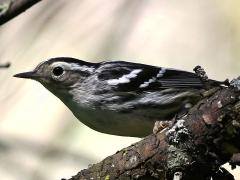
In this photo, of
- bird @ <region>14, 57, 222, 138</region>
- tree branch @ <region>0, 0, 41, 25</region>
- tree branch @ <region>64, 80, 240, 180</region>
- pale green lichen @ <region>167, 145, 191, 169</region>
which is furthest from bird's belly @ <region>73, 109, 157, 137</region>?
pale green lichen @ <region>167, 145, 191, 169</region>

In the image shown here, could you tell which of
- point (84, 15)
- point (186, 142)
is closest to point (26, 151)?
point (84, 15)

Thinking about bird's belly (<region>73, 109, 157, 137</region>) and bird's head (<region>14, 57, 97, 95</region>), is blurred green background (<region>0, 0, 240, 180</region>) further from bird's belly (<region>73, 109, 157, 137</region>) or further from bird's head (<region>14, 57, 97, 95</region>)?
bird's belly (<region>73, 109, 157, 137</region>)

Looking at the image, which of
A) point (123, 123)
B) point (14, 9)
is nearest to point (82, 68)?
point (123, 123)

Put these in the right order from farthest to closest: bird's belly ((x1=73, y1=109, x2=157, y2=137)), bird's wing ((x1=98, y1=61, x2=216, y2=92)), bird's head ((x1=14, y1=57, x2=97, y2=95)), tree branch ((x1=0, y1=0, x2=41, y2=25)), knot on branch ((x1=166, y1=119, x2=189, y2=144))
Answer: bird's head ((x1=14, y1=57, x2=97, y2=95)), bird's wing ((x1=98, y1=61, x2=216, y2=92)), bird's belly ((x1=73, y1=109, x2=157, y2=137)), tree branch ((x1=0, y1=0, x2=41, y2=25)), knot on branch ((x1=166, y1=119, x2=189, y2=144))

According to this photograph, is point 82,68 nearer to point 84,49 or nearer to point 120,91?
point 120,91

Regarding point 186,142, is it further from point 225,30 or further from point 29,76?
point 225,30

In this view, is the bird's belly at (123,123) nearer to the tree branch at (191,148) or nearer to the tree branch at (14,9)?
the tree branch at (191,148)

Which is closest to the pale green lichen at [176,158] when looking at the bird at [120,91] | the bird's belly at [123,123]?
the bird at [120,91]
